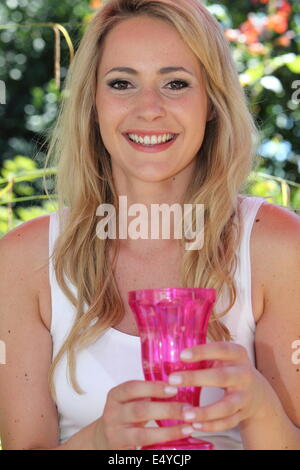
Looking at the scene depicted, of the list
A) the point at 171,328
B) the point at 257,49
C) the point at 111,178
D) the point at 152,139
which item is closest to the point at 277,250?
the point at 152,139

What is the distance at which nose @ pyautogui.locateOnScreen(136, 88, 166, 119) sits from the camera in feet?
7.78

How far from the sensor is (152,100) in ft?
7.86

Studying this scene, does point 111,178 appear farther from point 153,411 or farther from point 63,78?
point 63,78

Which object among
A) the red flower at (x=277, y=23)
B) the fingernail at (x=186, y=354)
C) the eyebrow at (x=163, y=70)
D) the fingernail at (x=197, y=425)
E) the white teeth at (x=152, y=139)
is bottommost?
the fingernail at (x=197, y=425)

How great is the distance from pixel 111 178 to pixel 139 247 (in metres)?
0.23

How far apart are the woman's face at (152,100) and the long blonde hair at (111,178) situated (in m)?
0.05

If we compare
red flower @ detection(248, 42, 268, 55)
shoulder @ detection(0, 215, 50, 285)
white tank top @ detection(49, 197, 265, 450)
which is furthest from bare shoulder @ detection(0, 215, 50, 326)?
red flower @ detection(248, 42, 268, 55)

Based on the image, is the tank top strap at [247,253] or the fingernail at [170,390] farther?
the tank top strap at [247,253]

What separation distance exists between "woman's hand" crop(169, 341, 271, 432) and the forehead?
0.95m

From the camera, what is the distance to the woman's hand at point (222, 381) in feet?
5.47

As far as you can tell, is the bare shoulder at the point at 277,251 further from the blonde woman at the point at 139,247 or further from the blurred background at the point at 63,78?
the blurred background at the point at 63,78

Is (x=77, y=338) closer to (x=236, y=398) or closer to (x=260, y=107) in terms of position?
(x=236, y=398)

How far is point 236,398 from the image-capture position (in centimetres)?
174

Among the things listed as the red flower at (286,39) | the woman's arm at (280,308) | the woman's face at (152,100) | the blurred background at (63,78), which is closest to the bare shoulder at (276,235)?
the woman's arm at (280,308)
